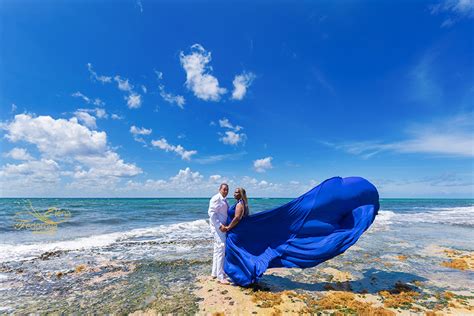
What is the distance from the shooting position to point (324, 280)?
7074mm

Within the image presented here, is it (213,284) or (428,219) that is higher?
(428,219)

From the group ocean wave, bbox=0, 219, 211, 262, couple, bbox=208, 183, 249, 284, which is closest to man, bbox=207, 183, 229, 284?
couple, bbox=208, 183, 249, 284

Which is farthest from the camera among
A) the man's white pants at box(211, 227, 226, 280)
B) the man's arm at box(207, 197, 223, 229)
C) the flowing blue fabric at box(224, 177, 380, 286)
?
the man's white pants at box(211, 227, 226, 280)

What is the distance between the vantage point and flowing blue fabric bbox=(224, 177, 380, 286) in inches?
247

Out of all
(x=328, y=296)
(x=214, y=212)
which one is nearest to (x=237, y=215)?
(x=214, y=212)

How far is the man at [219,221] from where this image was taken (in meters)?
6.41

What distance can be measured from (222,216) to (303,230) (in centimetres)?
206

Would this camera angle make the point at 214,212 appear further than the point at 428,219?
No

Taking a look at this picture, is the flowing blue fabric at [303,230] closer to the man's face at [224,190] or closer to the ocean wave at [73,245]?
the man's face at [224,190]

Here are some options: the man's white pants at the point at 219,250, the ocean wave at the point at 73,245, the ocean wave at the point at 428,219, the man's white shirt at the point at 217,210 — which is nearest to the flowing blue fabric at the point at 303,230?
the man's white pants at the point at 219,250

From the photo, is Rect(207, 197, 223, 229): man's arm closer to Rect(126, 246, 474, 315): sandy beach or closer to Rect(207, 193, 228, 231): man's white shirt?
Rect(207, 193, 228, 231): man's white shirt

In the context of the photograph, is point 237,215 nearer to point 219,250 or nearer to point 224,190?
point 224,190

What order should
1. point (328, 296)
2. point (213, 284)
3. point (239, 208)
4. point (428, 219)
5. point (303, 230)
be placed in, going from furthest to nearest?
point (428, 219), point (213, 284), point (303, 230), point (239, 208), point (328, 296)

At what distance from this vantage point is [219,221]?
656cm
